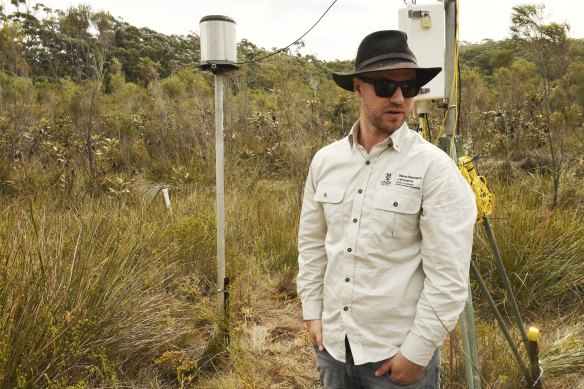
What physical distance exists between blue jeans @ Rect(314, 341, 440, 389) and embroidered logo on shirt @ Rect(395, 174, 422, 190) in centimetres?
59

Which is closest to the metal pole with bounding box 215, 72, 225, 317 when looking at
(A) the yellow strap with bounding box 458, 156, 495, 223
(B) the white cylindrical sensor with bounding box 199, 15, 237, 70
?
(B) the white cylindrical sensor with bounding box 199, 15, 237, 70

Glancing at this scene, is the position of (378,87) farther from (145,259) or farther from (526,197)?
(526,197)

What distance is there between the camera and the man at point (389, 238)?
134 cm

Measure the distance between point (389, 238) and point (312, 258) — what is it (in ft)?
1.39

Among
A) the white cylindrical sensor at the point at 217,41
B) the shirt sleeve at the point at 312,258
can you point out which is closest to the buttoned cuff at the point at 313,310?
the shirt sleeve at the point at 312,258

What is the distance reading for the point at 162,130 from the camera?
328 inches

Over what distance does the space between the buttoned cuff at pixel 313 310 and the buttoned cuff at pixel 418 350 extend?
17.5 inches

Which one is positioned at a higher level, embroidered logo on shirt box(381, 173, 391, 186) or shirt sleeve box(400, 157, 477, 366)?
embroidered logo on shirt box(381, 173, 391, 186)

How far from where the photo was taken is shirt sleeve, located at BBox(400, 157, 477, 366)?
4.33ft

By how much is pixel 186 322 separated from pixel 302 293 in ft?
5.37

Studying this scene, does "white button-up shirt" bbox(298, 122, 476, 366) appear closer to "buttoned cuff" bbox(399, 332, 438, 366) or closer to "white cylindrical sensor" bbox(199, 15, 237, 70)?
"buttoned cuff" bbox(399, 332, 438, 366)

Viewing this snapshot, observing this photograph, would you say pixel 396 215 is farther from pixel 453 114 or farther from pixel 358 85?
pixel 453 114

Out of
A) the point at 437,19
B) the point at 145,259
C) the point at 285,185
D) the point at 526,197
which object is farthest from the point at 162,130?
the point at 437,19

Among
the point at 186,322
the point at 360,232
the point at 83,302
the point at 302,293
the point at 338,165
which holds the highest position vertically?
the point at 338,165
